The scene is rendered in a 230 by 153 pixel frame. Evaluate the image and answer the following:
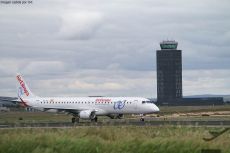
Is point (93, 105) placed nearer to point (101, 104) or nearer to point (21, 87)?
point (101, 104)

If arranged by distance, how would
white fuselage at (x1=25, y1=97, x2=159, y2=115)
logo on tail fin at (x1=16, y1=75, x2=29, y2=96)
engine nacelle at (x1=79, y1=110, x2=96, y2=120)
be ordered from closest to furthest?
engine nacelle at (x1=79, y1=110, x2=96, y2=120)
white fuselage at (x1=25, y1=97, x2=159, y2=115)
logo on tail fin at (x1=16, y1=75, x2=29, y2=96)

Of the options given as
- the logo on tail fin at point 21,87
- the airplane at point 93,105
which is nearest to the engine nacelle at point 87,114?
the airplane at point 93,105

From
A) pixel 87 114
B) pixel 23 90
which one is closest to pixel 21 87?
pixel 23 90

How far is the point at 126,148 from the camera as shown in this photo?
23.5m

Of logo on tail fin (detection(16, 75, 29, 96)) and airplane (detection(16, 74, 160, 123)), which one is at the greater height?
logo on tail fin (detection(16, 75, 29, 96))

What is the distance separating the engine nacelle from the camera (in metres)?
73.1

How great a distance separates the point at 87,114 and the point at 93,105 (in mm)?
4023

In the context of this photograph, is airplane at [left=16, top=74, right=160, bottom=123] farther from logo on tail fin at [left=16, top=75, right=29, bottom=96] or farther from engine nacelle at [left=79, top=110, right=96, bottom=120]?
logo on tail fin at [left=16, top=75, right=29, bottom=96]

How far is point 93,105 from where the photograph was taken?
253 ft

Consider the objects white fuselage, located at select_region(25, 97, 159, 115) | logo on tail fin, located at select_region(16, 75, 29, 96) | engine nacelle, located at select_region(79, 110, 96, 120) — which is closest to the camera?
engine nacelle, located at select_region(79, 110, 96, 120)

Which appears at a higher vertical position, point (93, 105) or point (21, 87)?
point (21, 87)

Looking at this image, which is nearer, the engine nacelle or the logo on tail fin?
the engine nacelle

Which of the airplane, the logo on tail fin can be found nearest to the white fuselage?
the airplane

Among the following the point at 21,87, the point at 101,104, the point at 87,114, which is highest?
the point at 21,87
